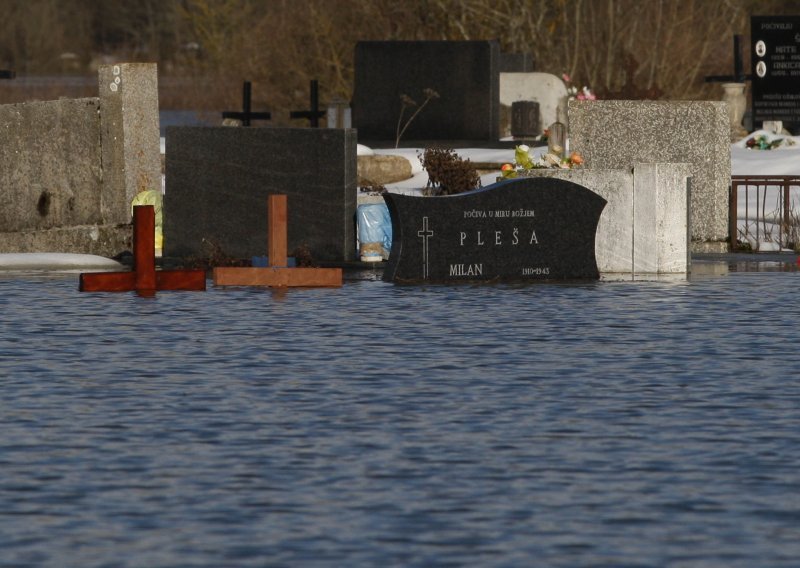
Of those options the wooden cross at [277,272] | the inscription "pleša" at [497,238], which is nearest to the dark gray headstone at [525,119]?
the inscription "pleša" at [497,238]

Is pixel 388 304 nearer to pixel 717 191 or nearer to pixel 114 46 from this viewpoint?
pixel 717 191

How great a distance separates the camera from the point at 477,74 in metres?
39.1

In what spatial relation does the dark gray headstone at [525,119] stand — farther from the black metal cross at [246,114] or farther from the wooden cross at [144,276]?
the wooden cross at [144,276]

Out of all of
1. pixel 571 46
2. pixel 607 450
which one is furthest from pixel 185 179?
pixel 571 46

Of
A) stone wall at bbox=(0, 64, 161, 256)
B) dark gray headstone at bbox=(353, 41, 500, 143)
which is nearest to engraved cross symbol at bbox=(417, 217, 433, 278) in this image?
stone wall at bbox=(0, 64, 161, 256)

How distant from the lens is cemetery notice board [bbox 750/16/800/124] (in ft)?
133

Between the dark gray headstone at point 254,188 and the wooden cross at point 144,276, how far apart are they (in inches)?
110

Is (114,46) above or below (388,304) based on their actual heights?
above

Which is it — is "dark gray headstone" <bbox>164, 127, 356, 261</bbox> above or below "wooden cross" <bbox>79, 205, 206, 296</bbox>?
above

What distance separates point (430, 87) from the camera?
39.5 metres

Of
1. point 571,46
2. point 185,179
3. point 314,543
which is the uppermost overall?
point 571,46

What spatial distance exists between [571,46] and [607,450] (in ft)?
132

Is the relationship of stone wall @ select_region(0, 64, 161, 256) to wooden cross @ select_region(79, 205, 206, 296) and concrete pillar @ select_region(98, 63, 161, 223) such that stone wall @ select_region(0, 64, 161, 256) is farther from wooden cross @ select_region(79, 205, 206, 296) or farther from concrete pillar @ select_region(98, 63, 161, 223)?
wooden cross @ select_region(79, 205, 206, 296)

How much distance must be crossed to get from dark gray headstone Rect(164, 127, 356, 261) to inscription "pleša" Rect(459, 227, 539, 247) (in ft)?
7.35
